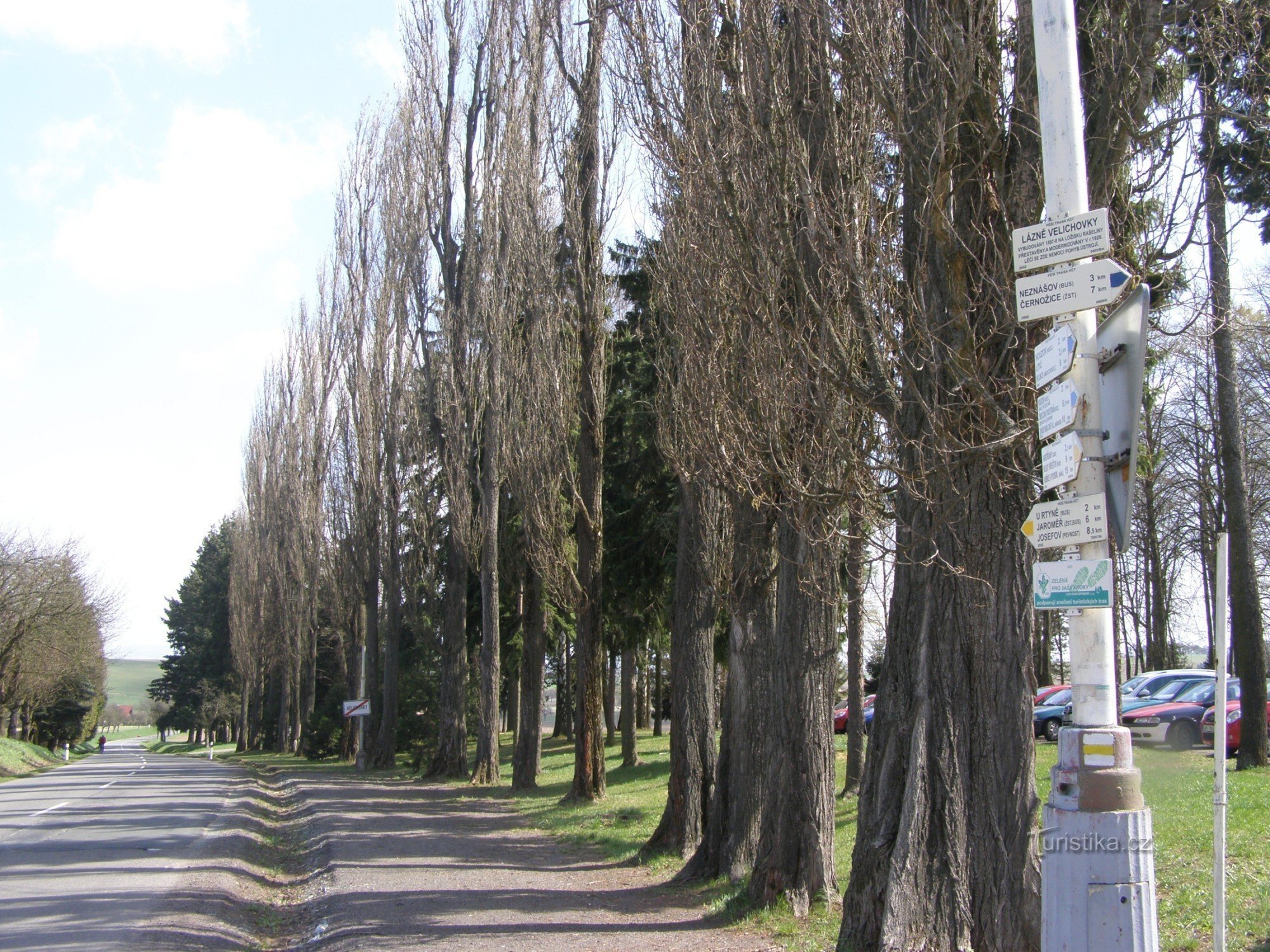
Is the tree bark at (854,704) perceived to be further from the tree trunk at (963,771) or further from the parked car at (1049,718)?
the parked car at (1049,718)

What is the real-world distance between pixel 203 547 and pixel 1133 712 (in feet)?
262

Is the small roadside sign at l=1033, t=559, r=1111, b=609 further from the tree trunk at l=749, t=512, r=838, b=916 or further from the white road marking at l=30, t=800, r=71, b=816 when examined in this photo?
the white road marking at l=30, t=800, r=71, b=816

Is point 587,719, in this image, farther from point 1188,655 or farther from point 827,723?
point 1188,655

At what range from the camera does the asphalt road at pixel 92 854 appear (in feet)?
30.1

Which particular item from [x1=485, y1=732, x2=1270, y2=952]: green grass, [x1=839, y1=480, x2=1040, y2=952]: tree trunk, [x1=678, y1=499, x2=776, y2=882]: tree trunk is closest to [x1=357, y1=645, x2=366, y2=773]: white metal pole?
[x1=485, y1=732, x2=1270, y2=952]: green grass

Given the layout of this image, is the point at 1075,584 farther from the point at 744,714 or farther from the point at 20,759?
the point at 20,759

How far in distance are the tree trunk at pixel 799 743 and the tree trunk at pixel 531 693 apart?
12681mm

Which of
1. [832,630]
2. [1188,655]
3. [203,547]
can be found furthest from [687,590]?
[203,547]

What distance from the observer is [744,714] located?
35.4 feet

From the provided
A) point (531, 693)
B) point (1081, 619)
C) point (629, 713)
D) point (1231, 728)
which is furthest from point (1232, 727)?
point (1081, 619)

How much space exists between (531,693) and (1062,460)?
60.6ft

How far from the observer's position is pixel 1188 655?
58344mm

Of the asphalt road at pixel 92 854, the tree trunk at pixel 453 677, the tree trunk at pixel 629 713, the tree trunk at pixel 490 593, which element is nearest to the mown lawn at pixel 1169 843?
the tree trunk at pixel 490 593

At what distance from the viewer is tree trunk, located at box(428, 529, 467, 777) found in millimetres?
27484
